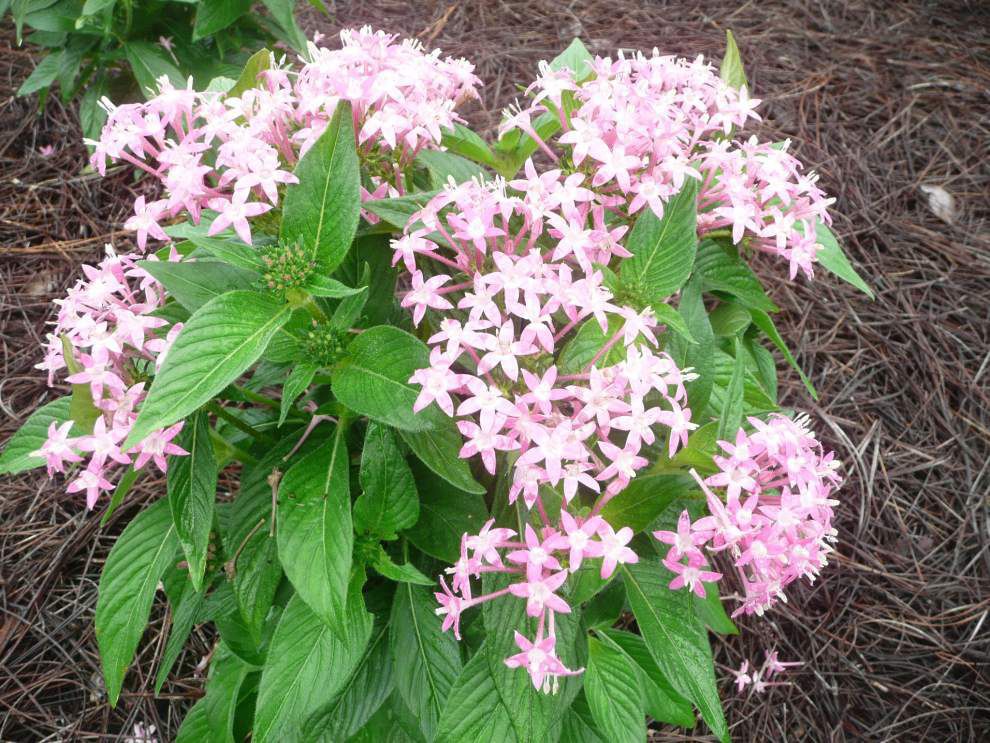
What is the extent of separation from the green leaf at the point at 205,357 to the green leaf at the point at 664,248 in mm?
682

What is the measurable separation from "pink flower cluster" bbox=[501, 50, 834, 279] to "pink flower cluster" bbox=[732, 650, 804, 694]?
1340 mm

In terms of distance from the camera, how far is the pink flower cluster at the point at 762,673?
7.25ft

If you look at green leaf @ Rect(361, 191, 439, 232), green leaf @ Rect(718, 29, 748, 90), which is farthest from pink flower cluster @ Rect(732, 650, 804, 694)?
green leaf @ Rect(361, 191, 439, 232)

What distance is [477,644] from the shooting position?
1.59 meters

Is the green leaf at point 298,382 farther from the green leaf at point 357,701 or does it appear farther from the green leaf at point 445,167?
the green leaf at point 357,701

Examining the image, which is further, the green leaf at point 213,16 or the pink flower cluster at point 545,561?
the green leaf at point 213,16

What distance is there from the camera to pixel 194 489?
4.38 ft

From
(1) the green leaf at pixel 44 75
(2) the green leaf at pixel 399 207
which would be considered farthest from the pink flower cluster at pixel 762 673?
(1) the green leaf at pixel 44 75

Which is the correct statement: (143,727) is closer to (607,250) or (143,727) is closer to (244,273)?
(244,273)

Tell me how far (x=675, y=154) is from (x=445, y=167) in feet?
1.54

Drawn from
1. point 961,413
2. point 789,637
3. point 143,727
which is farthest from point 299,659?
point 961,413

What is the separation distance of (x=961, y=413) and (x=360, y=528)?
2.63 metres

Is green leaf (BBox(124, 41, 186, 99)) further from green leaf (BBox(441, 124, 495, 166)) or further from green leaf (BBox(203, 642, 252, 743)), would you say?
green leaf (BBox(203, 642, 252, 743))

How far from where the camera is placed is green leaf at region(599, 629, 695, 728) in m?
1.55
